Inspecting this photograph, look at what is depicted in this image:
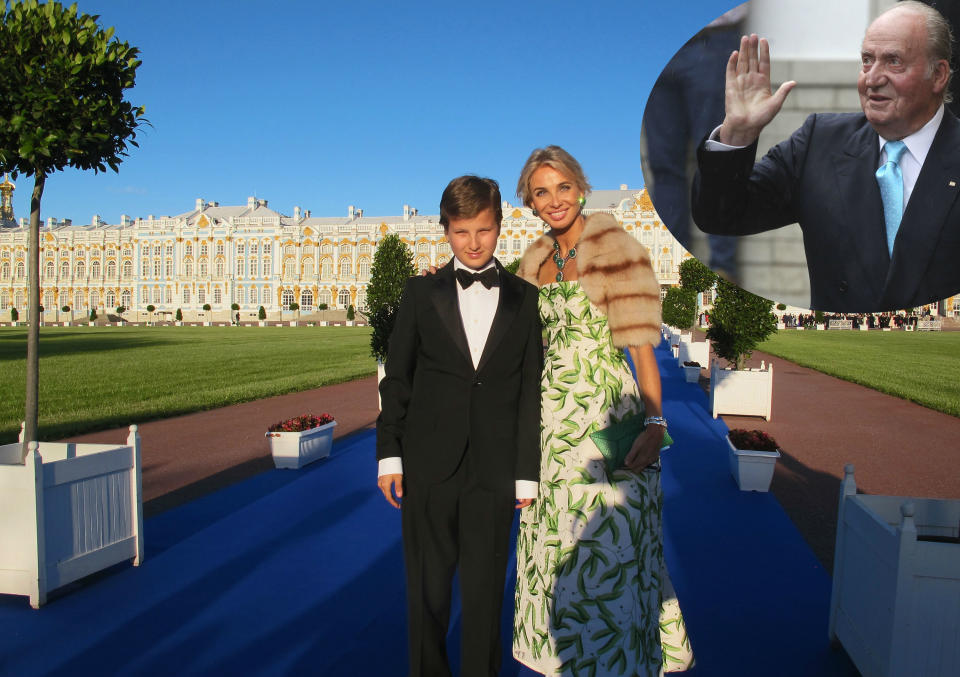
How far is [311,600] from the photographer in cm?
342

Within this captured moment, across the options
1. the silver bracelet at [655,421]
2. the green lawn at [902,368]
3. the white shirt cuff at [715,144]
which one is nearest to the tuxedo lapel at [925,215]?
the white shirt cuff at [715,144]

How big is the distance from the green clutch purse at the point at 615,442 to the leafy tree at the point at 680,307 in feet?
86.4

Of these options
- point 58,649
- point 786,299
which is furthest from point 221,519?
point 786,299

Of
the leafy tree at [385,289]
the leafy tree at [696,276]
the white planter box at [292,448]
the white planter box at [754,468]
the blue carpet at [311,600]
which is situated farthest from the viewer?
the leafy tree at [696,276]

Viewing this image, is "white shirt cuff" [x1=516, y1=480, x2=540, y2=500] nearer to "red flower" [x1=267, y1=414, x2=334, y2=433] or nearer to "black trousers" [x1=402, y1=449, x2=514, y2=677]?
"black trousers" [x1=402, y1=449, x2=514, y2=677]

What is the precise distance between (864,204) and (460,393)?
126cm

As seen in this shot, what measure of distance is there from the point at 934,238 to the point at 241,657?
2.82 metres

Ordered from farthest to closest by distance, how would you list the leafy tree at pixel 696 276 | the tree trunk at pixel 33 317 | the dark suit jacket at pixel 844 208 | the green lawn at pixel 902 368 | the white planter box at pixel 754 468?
the leafy tree at pixel 696 276
the green lawn at pixel 902 368
the white planter box at pixel 754 468
the tree trunk at pixel 33 317
the dark suit jacket at pixel 844 208

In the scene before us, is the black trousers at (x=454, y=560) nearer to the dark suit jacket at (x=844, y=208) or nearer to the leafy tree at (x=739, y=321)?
the dark suit jacket at (x=844, y=208)

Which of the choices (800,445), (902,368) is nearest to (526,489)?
(800,445)

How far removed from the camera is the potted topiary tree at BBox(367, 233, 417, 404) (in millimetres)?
12070

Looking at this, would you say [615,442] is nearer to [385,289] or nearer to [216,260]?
[385,289]

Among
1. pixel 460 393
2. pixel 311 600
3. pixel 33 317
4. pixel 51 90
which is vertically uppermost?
pixel 51 90

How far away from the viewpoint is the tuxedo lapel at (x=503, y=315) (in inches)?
89.2
